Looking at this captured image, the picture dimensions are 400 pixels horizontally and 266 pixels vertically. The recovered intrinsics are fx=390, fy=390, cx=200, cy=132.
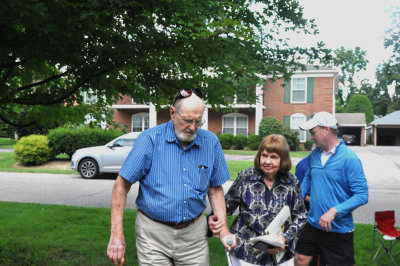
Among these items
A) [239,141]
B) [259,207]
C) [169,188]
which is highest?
[169,188]

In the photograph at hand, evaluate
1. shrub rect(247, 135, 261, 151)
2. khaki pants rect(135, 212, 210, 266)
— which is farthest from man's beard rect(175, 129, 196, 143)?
shrub rect(247, 135, 261, 151)

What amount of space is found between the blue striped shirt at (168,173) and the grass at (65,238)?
8.29 ft

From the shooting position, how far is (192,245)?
108 inches

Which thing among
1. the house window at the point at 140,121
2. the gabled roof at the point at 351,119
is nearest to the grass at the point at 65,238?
the house window at the point at 140,121

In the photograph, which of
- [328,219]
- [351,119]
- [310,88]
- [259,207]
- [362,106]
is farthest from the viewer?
[362,106]

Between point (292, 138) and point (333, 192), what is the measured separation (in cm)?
2682

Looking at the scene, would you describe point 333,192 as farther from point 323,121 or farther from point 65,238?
point 65,238

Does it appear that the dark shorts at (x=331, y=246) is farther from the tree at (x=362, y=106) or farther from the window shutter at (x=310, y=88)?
the tree at (x=362, y=106)

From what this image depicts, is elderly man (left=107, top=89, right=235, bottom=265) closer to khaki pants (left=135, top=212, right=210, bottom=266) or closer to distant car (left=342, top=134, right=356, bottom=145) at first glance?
khaki pants (left=135, top=212, right=210, bottom=266)

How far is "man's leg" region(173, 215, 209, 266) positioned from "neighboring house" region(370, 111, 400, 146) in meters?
50.9

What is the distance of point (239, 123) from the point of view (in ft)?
106

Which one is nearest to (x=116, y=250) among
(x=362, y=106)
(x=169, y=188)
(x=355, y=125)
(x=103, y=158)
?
(x=169, y=188)

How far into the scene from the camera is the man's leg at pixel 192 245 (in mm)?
2678

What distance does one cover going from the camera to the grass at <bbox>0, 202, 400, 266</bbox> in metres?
4.97
